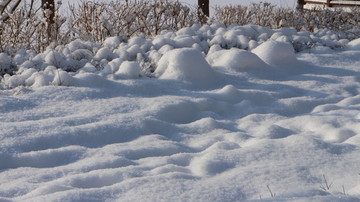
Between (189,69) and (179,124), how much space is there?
1029 mm

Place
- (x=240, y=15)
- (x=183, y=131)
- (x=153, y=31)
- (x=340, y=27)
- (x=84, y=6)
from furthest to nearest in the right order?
(x=240, y=15)
(x=340, y=27)
(x=153, y=31)
(x=84, y=6)
(x=183, y=131)

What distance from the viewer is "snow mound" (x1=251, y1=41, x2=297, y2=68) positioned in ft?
16.9

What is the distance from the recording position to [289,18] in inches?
347

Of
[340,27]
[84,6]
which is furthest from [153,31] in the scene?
[340,27]

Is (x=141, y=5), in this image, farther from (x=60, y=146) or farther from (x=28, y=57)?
(x=60, y=146)

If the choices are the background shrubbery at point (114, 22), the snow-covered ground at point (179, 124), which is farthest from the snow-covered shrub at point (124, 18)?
the snow-covered ground at point (179, 124)

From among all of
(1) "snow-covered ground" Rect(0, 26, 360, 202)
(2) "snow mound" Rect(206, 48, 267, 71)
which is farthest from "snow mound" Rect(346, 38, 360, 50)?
(2) "snow mound" Rect(206, 48, 267, 71)

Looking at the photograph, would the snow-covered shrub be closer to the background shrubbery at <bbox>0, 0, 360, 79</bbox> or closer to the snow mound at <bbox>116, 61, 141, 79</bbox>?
the background shrubbery at <bbox>0, 0, 360, 79</bbox>

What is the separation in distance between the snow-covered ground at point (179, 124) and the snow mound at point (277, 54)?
0.04ft

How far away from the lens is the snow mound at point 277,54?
5.16m

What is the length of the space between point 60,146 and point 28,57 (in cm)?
216

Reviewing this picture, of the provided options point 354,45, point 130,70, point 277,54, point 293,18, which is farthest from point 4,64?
point 293,18

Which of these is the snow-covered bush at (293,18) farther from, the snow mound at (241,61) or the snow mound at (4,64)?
Answer: the snow mound at (4,64)

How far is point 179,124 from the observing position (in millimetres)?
3498
